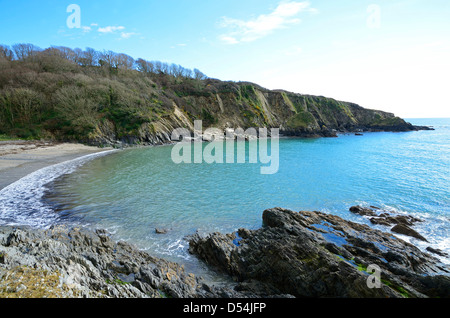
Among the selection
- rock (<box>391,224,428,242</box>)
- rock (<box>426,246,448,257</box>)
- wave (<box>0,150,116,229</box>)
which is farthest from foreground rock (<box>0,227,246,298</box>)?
rock (<box>391,224,428,242</box>)

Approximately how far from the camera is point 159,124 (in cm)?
5144

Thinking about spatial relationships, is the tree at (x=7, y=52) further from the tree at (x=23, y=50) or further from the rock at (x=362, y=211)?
the rock at (x=362, y=211)

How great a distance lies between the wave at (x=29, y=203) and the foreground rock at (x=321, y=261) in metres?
9.18

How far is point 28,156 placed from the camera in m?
27.5

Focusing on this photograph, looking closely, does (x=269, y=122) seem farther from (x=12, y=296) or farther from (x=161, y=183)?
(x=12, y=296)

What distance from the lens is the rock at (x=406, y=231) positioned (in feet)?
38.1

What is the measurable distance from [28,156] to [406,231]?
125ft

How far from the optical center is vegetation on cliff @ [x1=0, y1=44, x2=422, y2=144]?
1634 inches

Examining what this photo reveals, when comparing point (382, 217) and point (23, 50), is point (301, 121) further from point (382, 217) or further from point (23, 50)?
point (23, 50)

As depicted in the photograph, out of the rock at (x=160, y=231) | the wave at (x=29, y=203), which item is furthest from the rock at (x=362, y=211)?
the wave at (x=29, y=203)

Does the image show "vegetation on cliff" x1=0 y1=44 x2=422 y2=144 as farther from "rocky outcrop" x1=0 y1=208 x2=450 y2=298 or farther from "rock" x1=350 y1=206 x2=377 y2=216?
"rock" x1=350 y1=206 x2=377 y2=216

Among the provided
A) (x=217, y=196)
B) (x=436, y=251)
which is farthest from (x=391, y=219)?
(x=217, y=196)

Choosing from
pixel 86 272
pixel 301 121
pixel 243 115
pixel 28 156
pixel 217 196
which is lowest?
pixel 217 196

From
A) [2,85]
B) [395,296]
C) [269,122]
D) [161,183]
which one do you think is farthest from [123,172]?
[269,122]
